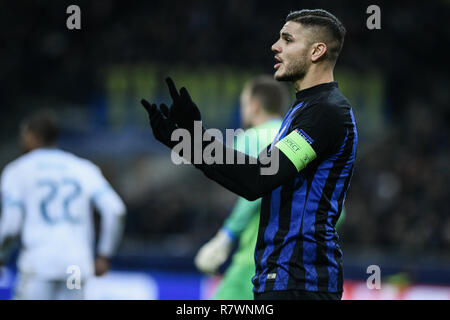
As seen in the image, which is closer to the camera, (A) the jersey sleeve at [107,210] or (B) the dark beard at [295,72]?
(B) the dark beard at [295,72]

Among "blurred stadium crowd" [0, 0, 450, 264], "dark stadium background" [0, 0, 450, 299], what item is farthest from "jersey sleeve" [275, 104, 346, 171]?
"blurred stadium crowd" [0, 0, 450, 264]

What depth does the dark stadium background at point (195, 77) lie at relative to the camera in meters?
11.8

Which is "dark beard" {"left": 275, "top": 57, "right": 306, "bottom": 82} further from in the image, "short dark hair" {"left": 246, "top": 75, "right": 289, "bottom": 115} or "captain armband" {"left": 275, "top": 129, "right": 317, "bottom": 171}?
"short dark hair" {"left": 246, "top": 75, "right": 289, "bottom": 115}

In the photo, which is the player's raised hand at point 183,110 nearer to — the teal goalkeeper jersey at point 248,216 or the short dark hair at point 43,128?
the teal goalkeeper jersey at point 248,216

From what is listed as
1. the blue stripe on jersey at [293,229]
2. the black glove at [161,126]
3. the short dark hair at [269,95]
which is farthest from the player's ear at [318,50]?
the short dark hair at [269,95]

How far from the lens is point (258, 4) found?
1402cm

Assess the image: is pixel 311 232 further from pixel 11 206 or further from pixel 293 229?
pixel 11 206

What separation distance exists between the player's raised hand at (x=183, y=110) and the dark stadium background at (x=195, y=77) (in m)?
8.09

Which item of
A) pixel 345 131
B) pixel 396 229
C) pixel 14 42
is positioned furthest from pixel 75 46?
pixel 345 131

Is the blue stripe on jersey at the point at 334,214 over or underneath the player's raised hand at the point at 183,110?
underneath

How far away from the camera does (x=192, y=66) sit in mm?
13508

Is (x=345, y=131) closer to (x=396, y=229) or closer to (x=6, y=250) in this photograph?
(x=6, y=250)

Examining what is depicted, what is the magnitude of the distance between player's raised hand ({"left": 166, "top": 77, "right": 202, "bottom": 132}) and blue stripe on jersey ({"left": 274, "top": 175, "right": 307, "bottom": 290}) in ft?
1.64

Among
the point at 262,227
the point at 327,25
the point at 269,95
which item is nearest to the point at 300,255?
the point at 262,227
